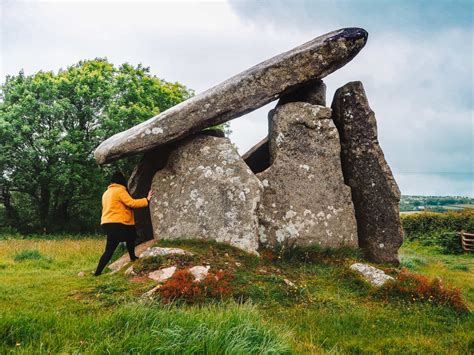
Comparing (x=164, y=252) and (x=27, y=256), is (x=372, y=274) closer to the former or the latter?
(x=164, y=252)

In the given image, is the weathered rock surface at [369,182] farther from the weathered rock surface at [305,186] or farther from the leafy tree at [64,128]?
the leafy tree at [64,128]

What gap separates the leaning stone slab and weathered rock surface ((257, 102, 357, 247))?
878 millimetres

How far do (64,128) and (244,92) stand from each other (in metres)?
16.2

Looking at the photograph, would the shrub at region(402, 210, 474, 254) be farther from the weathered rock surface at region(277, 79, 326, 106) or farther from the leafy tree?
the leafy tree

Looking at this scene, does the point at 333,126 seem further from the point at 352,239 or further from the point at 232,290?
the point at 232,290

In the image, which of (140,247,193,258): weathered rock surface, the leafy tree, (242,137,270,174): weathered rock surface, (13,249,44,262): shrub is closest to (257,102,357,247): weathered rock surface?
(242,137,270,174): weathered rock surface

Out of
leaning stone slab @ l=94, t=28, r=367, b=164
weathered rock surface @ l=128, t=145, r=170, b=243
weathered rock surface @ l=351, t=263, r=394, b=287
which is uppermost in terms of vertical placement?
leaning stone slab @ l=94, t=28, r=367, b=164

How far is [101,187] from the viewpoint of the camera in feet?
78.6

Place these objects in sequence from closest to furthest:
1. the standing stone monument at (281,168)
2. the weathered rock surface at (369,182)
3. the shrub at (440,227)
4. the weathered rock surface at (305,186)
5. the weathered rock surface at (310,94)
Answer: the standing stone monument at (281,168) → the weathered rock surface at (305,186) → the weathered rock surface at (369,182) → the weathered rock surface at (310,94) → the shrub at (440,227)

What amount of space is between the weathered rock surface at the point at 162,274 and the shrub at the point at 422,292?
397 centimetres

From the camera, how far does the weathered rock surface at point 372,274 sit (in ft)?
28.8

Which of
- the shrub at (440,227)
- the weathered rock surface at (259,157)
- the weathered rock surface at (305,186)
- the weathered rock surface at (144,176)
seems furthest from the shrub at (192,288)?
the shrub at (440,227)

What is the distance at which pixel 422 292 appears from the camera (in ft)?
26.4

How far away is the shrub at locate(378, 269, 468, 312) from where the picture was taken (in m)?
7.79
